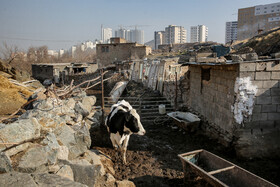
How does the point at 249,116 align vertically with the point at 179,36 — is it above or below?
below

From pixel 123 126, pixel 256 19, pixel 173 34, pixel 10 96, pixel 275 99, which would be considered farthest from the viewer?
pixel 173 34

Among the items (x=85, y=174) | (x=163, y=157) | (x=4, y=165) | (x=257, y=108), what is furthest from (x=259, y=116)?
(x=4, y=165)

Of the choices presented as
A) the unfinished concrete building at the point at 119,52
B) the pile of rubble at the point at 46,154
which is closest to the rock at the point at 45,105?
the pile of rubble at the point at 46,154

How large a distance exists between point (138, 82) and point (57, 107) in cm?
1038

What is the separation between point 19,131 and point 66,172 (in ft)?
3.45

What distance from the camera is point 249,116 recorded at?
5660 millimetres

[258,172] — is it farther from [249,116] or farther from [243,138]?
[249,116]

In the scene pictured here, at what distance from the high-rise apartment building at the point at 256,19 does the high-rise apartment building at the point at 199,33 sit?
1415 inches

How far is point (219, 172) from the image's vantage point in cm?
427

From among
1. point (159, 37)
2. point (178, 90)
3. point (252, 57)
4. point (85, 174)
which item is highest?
point (159, 37)

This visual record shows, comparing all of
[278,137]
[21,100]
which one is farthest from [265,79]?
[21,100]

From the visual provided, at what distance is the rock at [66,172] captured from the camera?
3.39 m

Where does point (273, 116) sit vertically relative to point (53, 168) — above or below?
above

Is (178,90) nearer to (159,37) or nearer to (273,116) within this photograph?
(273,116)
